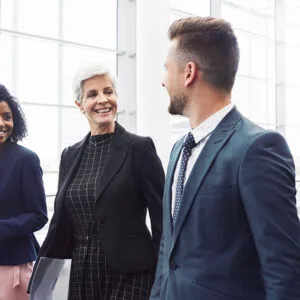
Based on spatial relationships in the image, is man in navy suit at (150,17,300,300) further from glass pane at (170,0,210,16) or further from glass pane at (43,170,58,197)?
glass pane at (170,0,210,16)

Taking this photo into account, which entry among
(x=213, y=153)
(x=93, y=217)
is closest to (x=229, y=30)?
(x=213, y=153)

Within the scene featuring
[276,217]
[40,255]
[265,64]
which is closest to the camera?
[276,217]

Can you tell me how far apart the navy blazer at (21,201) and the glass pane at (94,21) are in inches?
102

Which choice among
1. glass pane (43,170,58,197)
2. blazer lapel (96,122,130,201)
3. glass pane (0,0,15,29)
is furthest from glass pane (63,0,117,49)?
blazer lapel (96,122,130,201)

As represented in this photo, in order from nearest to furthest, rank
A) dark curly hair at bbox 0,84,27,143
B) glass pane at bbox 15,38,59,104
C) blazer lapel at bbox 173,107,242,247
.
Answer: blazer lapel at bbox 173,107,242,247 < dark curly hair at bbox 0,84,27,143 < glass pane at bbox 15,38,59,104

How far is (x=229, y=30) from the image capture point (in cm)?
156

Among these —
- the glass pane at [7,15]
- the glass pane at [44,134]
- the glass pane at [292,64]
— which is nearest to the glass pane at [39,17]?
the glass pane at [7,15]

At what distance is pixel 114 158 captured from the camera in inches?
90.1

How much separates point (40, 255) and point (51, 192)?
2.18 m

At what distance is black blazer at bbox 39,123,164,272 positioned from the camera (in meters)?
2.18

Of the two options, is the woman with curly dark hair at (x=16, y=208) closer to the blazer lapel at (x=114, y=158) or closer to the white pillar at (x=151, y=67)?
the blazer lapel at (x=114, y=158)

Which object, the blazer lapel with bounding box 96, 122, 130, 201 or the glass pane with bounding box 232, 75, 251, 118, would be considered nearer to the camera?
the blazer lapel with bounding box 96, 122, 130, 201

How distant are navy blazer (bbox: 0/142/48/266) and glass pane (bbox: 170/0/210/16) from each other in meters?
3.40

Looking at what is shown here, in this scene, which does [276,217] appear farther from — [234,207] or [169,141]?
[169,141]
